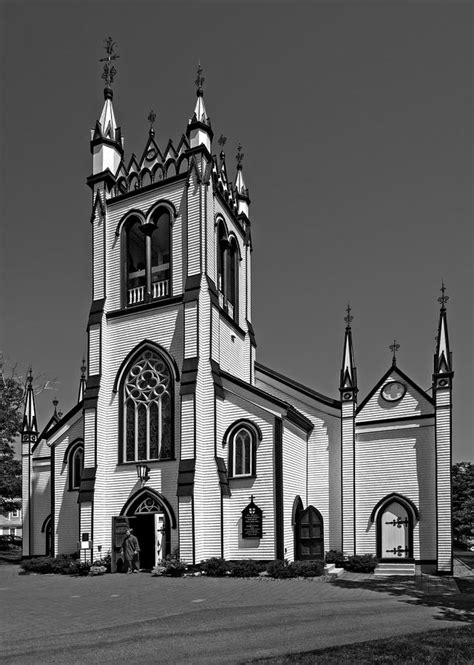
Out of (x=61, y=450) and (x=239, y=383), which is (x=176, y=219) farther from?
(x=61, y=450)

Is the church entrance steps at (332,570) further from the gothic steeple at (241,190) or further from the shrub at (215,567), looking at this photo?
the gothic steeple at (241,190)

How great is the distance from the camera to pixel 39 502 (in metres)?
35.1

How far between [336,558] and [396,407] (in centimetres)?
709

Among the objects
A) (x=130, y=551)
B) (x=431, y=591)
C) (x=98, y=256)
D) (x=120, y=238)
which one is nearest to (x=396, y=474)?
(x=431, y=591)

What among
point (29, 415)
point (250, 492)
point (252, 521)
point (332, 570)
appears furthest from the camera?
point (29, 415)

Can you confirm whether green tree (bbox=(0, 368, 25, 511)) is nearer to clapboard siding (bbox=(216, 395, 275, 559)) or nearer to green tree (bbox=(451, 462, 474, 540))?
clapboard siding (bbox=(216, 395, 275, 559))

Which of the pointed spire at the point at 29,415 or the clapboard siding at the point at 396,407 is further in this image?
the pointed spire at the point at 29,415

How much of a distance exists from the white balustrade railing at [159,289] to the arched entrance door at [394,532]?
13.6m

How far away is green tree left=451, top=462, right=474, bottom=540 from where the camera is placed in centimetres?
4606

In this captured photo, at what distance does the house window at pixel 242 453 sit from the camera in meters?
28.6

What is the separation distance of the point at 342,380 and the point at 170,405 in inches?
316

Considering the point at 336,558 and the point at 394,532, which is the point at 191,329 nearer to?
the point at 336,558

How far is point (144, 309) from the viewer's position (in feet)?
102

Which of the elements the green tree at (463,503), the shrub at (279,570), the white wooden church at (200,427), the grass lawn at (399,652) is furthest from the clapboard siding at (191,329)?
the green tree at (463,503)
